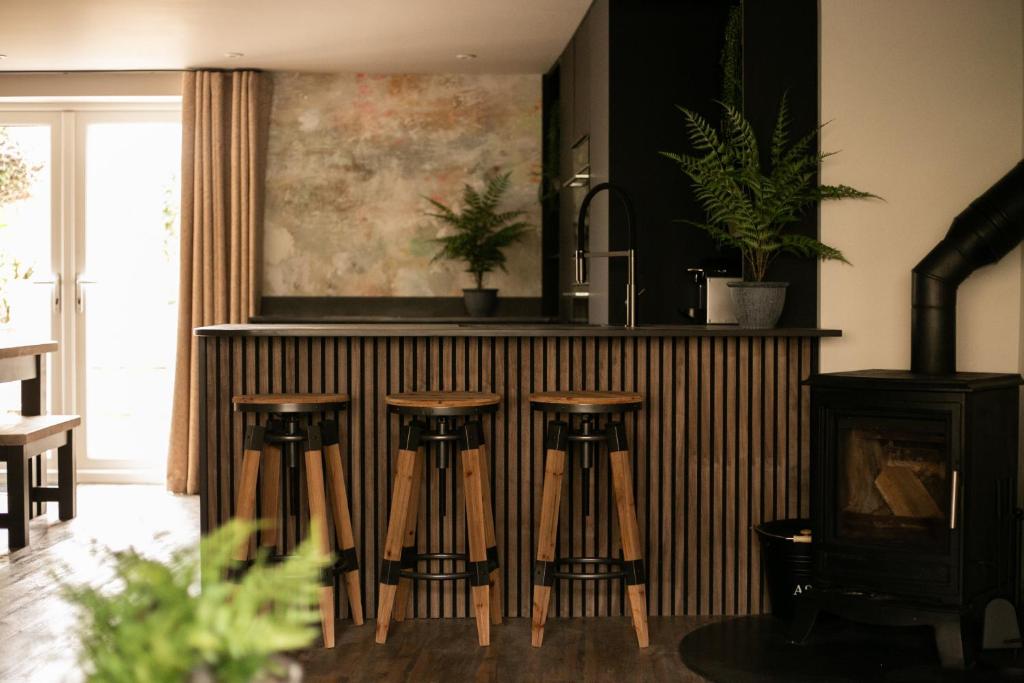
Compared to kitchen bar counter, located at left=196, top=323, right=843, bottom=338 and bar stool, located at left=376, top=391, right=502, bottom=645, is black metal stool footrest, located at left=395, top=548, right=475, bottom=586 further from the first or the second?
kitchen bar counter, located at left=196, top=323, right=843, bottom=338

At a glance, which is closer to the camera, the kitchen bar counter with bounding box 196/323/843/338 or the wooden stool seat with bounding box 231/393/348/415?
the wooden stool seat with bounding box 231/393/348/415

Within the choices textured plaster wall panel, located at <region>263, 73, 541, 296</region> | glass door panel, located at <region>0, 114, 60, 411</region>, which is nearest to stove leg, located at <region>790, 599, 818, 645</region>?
textured plaster wall panel, located at <region>263, 73, 541, 296</region>

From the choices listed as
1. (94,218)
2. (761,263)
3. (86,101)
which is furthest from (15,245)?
(761,263)

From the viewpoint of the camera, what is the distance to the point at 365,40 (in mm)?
5777

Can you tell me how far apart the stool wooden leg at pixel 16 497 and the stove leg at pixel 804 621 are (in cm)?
353

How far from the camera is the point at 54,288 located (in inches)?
273

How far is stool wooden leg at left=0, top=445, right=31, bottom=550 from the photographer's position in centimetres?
502

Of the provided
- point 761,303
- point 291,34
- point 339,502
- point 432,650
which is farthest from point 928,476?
point 291,34

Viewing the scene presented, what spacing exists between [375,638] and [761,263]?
1.90 m

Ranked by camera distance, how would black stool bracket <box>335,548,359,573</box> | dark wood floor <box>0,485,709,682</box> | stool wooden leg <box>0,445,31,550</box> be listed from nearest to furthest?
dark wood floor <box>0,485,709,682</box>
black stool bracket <box>335,548,359,573</box>
stool wooden leg <box>0,445,31,550</box>

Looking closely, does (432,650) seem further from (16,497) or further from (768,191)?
(16,497)

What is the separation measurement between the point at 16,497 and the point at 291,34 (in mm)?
2664

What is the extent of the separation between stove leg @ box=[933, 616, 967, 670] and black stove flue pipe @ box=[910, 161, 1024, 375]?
82cm

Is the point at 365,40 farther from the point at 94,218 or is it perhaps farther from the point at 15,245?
the point at 15,245
